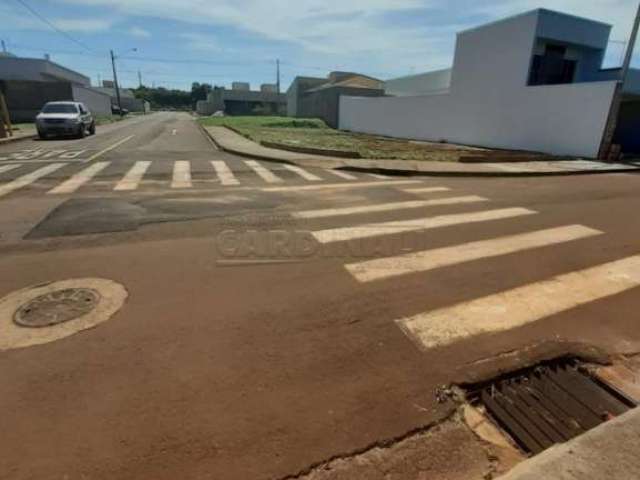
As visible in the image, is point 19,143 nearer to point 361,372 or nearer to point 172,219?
point 172,219

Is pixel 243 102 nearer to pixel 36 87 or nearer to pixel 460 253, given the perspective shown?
pixel 36 87

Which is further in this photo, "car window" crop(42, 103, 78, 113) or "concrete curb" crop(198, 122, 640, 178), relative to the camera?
"car window" crop(42, 103, 78, 113)

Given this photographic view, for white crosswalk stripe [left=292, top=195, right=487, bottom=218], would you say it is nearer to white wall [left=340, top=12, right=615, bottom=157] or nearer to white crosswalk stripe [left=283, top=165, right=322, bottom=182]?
white crosswalk stripe [left=283, top=165, right=322, bottom=182]

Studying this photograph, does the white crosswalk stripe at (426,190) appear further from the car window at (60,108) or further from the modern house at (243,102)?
the modern house at (243,102)

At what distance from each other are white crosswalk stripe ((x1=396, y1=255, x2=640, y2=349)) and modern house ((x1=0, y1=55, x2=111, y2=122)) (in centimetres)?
4656

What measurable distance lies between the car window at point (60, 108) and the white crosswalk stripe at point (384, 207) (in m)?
23.0

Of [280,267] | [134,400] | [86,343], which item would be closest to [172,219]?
[280,267]

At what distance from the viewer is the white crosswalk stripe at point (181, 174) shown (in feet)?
33.6

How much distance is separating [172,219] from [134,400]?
15.6ft

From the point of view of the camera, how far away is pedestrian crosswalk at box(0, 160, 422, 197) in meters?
9.95

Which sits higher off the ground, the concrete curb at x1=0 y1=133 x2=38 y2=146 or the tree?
the tree

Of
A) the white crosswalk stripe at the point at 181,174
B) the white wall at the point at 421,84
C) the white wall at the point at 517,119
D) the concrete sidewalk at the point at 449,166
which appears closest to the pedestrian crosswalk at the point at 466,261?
the white crosswalk stripe at the point at 181,174

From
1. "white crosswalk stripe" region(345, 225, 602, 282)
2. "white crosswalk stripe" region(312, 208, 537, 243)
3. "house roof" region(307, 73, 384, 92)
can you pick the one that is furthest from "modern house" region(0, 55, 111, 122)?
"white crosswalk stripe" region(345, 225, 602, 282)

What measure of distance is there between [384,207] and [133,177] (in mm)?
7343
